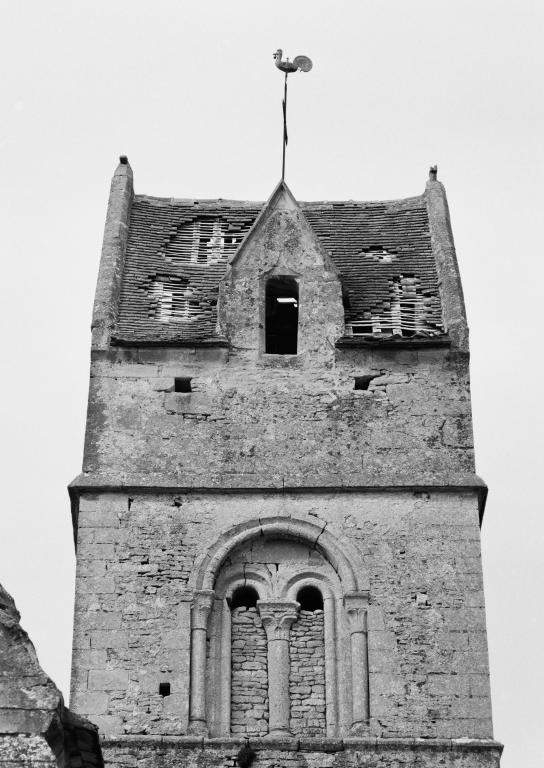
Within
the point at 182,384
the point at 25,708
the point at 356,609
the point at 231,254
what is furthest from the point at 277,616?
the point at 25,708

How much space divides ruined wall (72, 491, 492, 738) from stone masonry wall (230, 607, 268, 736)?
1.85 feet

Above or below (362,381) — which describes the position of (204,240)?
above

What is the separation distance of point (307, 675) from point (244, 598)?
3.92 ft

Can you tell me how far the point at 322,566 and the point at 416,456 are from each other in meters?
1.68

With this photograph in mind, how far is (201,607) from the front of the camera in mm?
21500

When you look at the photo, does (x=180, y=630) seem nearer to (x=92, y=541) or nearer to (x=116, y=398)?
(x=92, y=541)

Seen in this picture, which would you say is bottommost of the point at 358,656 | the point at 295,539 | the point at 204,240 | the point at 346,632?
the point at 358,656

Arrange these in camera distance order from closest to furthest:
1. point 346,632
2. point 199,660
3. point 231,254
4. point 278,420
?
1. point 199,660
2. point 346,632
3. point 278,420
4. point 231,254

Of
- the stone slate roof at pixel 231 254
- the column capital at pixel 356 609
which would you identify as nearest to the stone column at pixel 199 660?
the column capital at pixel 356 609

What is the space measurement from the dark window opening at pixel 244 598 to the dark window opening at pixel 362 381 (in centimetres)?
280

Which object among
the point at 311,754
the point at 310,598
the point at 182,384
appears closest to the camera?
the point at 311,754

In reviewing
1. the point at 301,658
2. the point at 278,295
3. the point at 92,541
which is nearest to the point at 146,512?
the point at 92,541

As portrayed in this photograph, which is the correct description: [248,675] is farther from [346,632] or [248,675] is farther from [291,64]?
[291,64]

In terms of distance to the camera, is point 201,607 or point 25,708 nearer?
point 25,708
